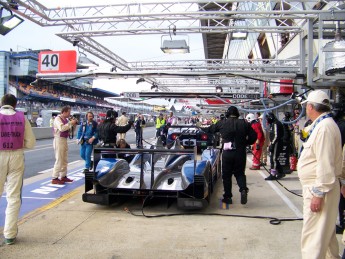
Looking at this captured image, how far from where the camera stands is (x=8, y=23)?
8.91 metres

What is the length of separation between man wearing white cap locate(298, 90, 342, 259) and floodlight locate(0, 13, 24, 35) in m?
8.31

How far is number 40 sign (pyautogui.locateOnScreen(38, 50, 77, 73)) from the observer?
Answer: 11.3 meters

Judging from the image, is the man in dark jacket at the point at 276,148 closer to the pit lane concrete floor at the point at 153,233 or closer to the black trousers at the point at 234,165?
the pit lane concrete floor at the point at 153,233

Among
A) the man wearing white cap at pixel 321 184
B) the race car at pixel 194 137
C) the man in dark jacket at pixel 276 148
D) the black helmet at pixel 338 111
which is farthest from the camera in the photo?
the race car at pixel 194 137

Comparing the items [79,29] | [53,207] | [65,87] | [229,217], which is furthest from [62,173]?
[65,87]

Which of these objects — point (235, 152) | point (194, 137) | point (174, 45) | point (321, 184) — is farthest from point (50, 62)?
point (321, 184)

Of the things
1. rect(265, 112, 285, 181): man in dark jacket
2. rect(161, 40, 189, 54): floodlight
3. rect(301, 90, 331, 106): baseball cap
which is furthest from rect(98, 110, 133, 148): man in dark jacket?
rect(161, 40, 189, 54): floodlight

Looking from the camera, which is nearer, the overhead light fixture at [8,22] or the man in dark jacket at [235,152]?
the man in dark jacket at [235,152]

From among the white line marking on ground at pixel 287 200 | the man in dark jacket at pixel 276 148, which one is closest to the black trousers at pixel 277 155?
the man in dark jacket at pixel 276 148

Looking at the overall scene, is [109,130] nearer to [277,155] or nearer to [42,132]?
Answer: [277,155]

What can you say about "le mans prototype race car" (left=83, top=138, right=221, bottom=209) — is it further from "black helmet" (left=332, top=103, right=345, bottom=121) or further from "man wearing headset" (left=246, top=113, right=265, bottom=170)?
"man wearing headset" (left=246, top=113, right=265, bottom=170)

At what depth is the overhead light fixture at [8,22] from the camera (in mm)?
8781

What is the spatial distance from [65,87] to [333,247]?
220 ft

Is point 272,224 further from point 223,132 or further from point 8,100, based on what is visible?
point 8,100
